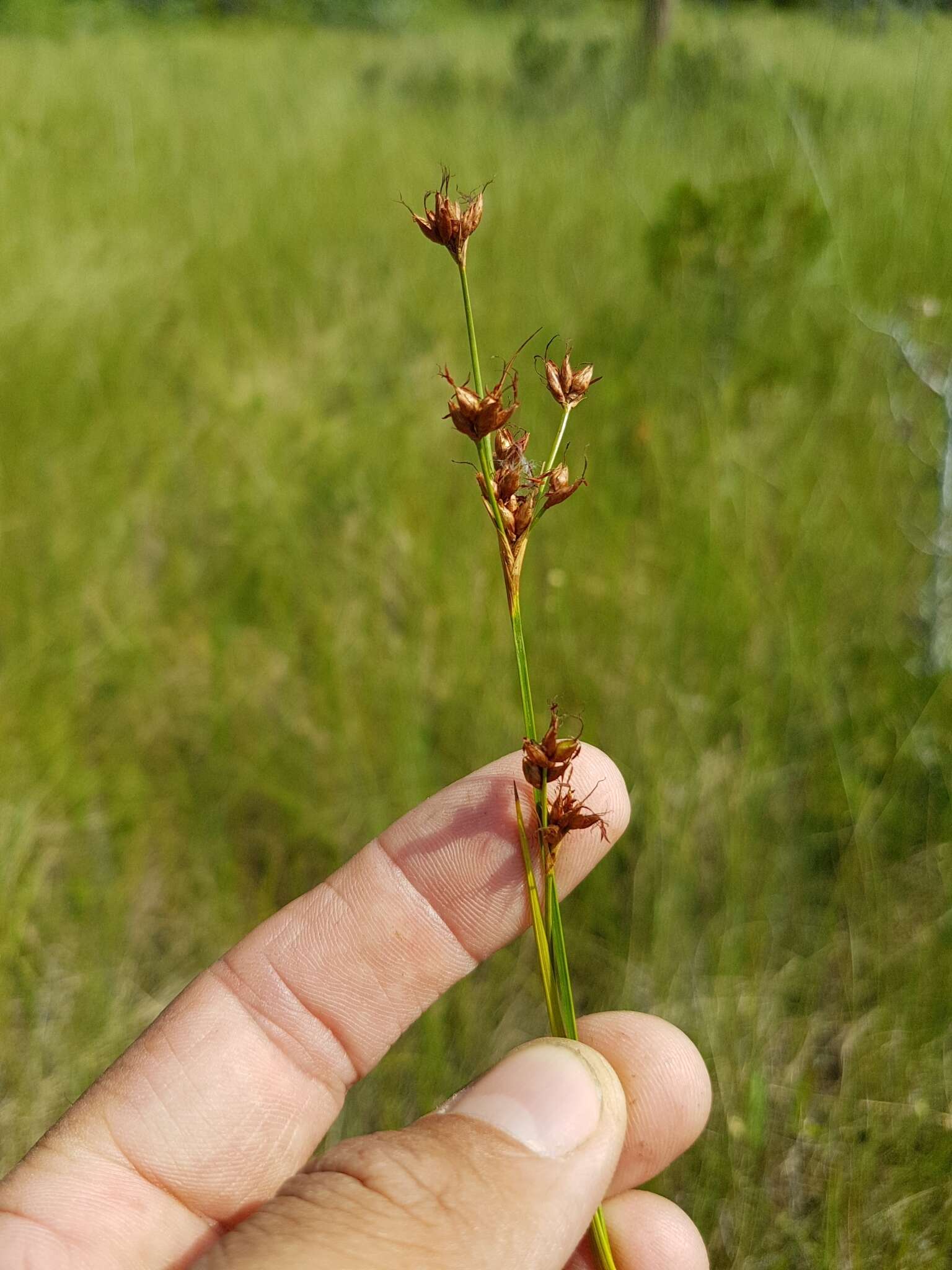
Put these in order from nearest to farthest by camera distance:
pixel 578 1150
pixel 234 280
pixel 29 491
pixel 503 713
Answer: pixel 578 1150 < pixel 503 713 < pixel 29 491 < pixel 234 280

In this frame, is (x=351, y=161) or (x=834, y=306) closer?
(x=834, y=306)

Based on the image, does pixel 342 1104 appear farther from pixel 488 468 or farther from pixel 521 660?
pixel 488 468

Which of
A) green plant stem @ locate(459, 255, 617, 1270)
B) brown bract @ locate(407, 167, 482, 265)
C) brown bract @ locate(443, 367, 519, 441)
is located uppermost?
brown bract @ locate(407, 167, 482, 265)

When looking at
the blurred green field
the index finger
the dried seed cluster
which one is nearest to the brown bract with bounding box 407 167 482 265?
the dried seed cluster

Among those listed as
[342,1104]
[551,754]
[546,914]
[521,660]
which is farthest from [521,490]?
[342,1104]

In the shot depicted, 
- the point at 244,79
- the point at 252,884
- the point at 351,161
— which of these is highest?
the point at 244,79

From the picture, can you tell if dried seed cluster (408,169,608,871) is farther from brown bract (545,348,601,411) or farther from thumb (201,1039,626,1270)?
thumb (201,1039,626,1270)

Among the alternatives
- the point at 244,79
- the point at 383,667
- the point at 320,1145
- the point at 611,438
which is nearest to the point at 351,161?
the point at 244,79

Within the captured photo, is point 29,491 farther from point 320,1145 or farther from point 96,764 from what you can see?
point 320,1145
